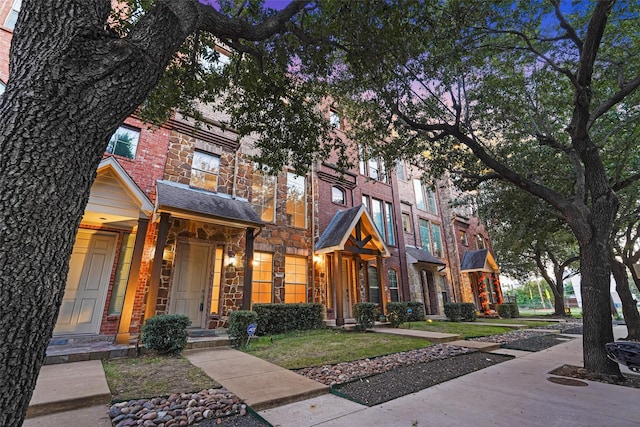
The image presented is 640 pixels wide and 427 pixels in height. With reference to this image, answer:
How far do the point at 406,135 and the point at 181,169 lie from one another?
23.9 feet

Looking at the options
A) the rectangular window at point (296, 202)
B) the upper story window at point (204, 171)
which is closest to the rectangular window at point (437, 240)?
the rectangular window at point (296, 202)

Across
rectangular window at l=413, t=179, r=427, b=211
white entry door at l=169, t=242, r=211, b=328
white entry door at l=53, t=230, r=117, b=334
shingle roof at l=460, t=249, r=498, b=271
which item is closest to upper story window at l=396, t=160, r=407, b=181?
rectangular window at l=413, t=179, r=427, b=211

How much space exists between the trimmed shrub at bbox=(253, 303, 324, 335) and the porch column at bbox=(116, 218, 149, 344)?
337cm

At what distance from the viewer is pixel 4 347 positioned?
1384 mm

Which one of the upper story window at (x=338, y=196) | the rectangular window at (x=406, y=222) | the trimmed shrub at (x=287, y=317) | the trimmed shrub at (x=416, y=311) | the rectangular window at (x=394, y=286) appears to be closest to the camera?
the trimmed shrub at (x=287, y=317)

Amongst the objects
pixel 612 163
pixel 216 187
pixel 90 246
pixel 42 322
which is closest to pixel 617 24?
pixel 612 163

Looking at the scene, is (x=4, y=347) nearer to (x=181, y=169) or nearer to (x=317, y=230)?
(x=181, y=169)

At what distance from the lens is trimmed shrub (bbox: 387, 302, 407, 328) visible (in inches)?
457

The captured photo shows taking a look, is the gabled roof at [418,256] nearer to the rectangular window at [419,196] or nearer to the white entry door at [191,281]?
the rectangular window at [419,196]

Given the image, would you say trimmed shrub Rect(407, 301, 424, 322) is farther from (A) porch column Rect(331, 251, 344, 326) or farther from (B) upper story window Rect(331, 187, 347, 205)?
(B) upper story window Rect(331, 187, 347, 205)

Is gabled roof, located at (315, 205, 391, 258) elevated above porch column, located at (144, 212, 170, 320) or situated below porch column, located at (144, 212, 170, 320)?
above

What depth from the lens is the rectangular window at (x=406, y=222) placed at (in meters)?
16.4

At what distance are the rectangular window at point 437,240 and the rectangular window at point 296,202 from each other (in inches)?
377

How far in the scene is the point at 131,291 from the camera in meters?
6.80
